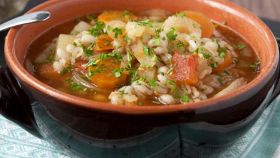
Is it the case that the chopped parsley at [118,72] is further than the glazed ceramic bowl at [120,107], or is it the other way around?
the chopped parsley at [118,72]

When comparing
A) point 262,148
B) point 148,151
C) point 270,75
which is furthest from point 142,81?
point 262,148

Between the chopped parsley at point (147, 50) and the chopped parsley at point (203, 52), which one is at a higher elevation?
the chopped parsley at point (147, 50)

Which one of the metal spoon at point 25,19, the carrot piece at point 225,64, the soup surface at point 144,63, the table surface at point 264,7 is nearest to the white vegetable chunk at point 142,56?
the soup surface at point 144,63

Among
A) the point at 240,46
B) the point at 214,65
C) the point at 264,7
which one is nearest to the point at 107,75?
the point at 214,65

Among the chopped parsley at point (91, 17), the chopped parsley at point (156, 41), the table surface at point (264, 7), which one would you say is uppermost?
the chopped parsley at point (156, 41)

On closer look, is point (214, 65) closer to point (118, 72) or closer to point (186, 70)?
point (186, 70)

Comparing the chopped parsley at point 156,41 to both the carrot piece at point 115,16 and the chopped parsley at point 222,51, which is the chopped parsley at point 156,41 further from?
the carrot piece at point 115,16

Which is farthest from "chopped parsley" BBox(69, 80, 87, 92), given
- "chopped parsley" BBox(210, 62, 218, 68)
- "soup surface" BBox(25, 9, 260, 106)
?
"chopped parsley" BBox(210, 62, 218, 68)

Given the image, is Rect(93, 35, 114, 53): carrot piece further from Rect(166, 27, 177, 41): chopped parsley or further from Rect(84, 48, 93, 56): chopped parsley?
Rect(166, 27, 177, 41): chopped parsley
